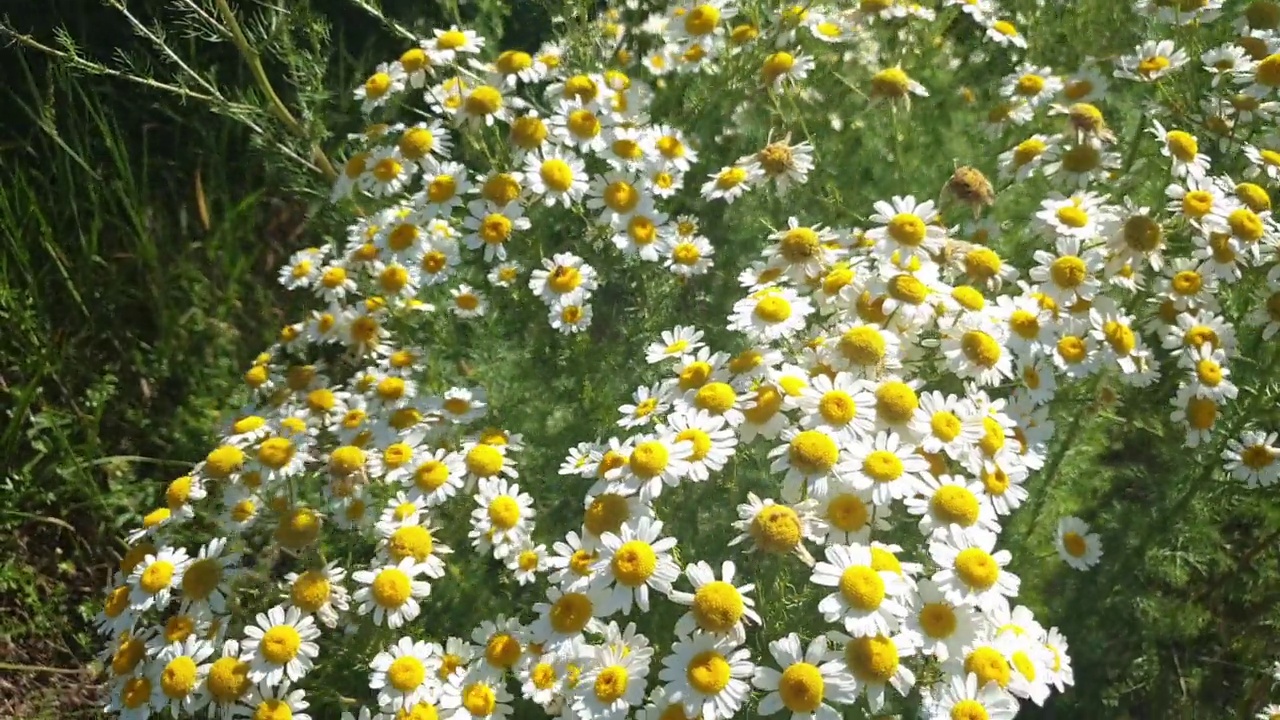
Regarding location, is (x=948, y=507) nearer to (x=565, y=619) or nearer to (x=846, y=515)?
(x=846, y=515)

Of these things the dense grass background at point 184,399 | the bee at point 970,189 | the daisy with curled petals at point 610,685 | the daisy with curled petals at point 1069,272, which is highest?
the bee at point 970,189

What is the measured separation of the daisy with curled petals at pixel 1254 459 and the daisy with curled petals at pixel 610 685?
1907mm

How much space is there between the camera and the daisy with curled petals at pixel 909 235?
8.64 ft

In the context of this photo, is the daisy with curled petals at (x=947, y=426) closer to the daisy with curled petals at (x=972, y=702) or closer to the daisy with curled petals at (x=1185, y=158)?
the daisy with curled petals at (x=972, y=702)

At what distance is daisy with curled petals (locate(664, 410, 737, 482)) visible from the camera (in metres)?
2.22

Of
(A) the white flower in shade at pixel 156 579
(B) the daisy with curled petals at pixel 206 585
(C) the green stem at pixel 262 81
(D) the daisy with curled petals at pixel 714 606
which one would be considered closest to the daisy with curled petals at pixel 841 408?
(D) the daisy with curled petals at pixel 714 606

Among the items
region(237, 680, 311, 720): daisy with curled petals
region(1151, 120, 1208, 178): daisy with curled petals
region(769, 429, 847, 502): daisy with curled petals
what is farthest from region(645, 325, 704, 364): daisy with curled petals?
region(1151, 120, 1208, 178): daisy with curled petals

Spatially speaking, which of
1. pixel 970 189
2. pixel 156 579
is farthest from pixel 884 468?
pixel 156 579

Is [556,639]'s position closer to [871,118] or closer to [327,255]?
[327,255]

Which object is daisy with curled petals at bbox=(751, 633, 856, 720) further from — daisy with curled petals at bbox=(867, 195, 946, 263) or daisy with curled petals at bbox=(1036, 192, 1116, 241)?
daisy with curled petals at bbox=(1036, 192, 1116, 241)

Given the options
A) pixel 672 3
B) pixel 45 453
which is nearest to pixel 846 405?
pixel 672 3

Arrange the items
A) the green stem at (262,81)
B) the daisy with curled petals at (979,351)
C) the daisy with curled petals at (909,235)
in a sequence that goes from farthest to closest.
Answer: the green stem at (262,81) → the daisy with curled petals at (909,235) → the daisy with curled petals at (979,351)

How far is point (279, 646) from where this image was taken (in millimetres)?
2350

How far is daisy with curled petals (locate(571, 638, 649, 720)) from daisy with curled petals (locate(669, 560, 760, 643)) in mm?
147
